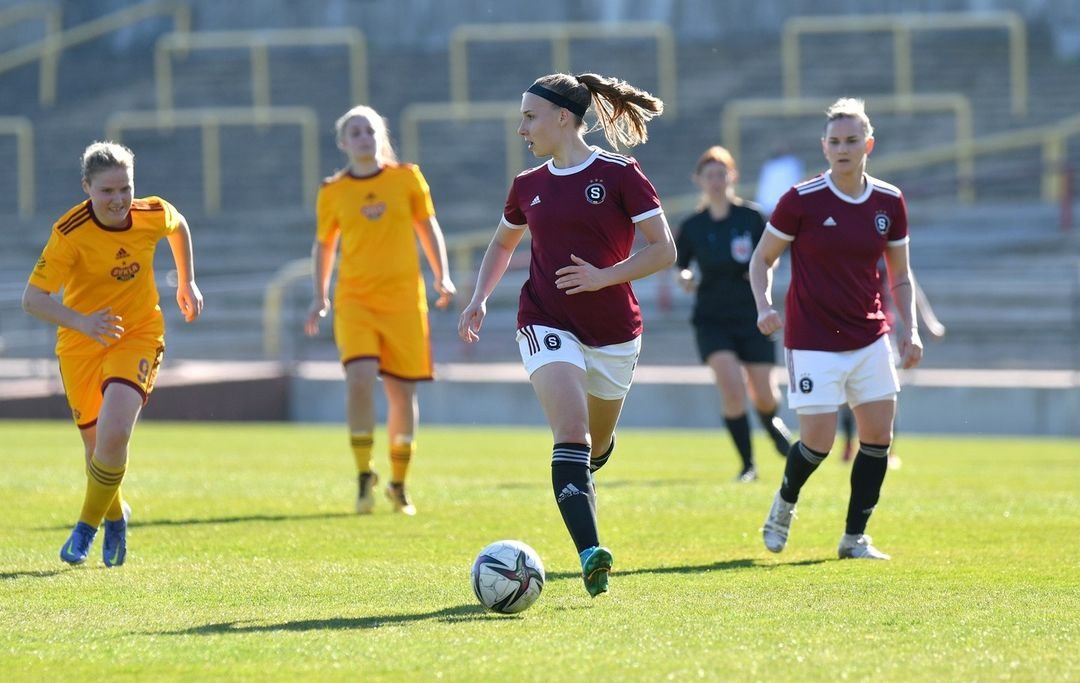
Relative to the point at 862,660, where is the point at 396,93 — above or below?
above

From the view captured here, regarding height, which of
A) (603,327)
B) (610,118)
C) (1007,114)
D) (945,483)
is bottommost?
(945,483)

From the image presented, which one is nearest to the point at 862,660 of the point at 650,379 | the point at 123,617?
the point at 123,617

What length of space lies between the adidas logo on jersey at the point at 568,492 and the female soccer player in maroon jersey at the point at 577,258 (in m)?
0.10

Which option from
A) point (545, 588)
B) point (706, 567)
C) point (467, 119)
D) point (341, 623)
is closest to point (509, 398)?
point (467, 119)

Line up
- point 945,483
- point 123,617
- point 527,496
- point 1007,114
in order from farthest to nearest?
point 1007,114
point 945,483
point 527,496
point 123,617

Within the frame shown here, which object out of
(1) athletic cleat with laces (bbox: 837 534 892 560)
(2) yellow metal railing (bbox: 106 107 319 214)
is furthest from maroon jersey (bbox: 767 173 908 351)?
(2) yellow metal railing (bbox: 106 107 319 214)

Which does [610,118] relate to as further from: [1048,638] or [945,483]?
[945,483]

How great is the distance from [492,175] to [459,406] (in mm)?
8952

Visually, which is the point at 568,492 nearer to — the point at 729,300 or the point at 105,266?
the point at 105,266

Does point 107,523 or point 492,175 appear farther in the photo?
point 492,175

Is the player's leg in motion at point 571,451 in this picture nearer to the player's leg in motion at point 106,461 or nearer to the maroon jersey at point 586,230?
the maroon jersey at point 586,230

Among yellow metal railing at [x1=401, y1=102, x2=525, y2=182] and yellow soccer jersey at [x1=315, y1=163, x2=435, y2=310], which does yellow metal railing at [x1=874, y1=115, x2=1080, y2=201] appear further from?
yellow soccer jersey at [x1=315, y1=163, x2=435, y2=310]

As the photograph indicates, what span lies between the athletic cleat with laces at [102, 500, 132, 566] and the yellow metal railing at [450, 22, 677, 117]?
2279 centimetres

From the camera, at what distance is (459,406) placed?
22109 mm
